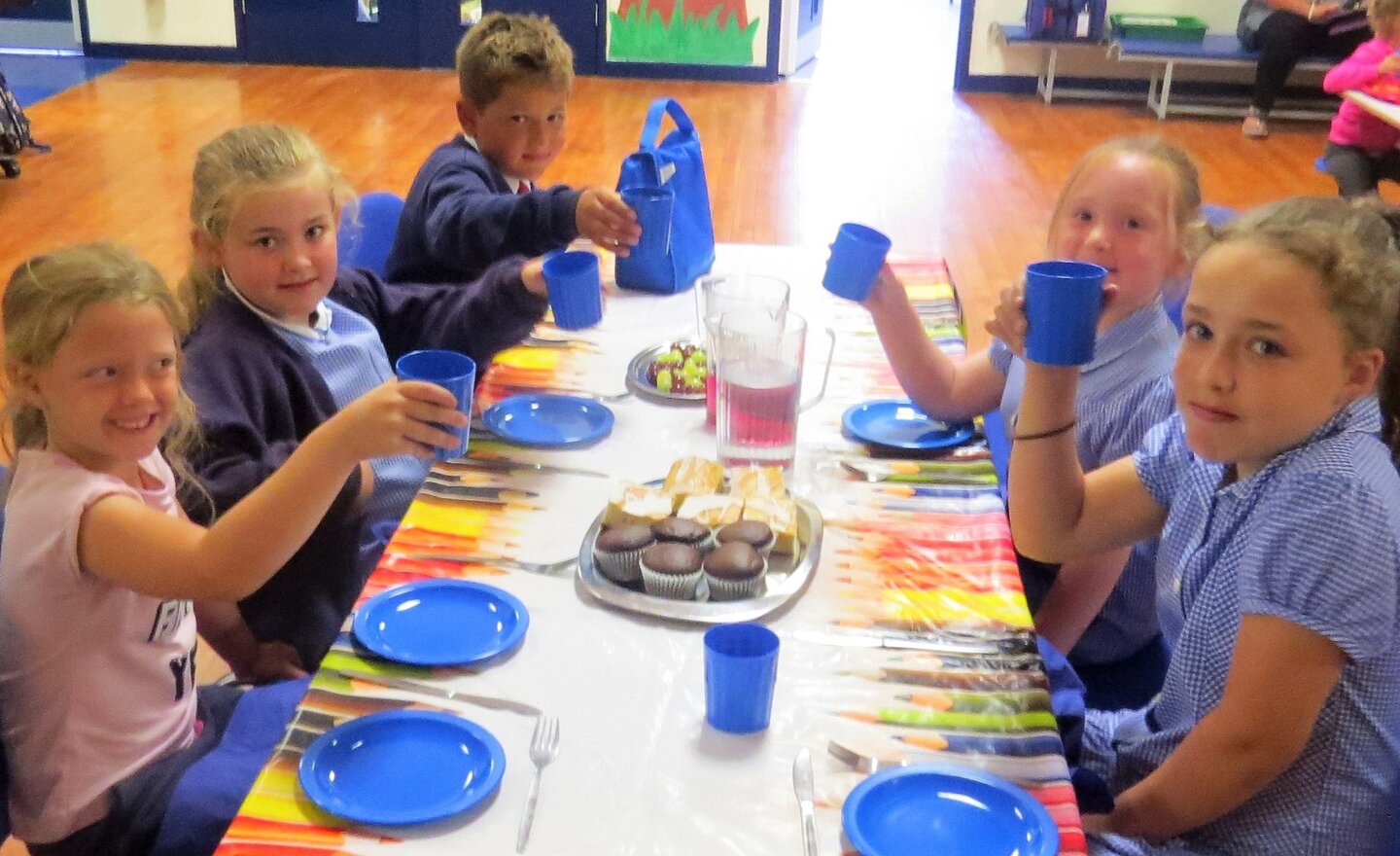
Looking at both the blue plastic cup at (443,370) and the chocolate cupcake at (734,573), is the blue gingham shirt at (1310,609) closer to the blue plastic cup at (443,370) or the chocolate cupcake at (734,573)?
the chocolate cupcake at (734,573)

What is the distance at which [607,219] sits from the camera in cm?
202

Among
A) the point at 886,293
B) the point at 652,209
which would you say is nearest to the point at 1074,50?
the point at 652,209

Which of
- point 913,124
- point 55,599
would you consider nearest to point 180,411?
point 55,599

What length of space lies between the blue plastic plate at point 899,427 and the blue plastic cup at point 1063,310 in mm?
312

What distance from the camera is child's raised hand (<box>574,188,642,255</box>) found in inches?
79.2

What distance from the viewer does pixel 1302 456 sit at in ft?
4.10

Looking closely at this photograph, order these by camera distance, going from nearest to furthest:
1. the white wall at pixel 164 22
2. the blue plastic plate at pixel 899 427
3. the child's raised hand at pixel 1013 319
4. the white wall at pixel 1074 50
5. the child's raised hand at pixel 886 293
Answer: the child's raised hand at pixel 1013 319
the blue plastic plate at pixel 899 427
the child's raised hand at pixel 886 293
the white wall at pixel 1074 50
the white wall at pixel 164 22

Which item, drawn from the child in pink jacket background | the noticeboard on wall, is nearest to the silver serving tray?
the child in pink jacket background

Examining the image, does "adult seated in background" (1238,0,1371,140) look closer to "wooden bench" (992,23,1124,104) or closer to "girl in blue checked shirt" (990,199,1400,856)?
"wooden bench" (992,23,1124,104)

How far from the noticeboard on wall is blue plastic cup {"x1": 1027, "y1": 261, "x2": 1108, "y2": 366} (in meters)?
6.58

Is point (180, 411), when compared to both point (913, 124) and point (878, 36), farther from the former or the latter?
point (878, 36)

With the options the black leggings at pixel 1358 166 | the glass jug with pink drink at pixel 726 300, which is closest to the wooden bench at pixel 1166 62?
the black leggings at pixel 1358 166

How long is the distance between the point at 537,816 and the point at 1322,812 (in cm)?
78

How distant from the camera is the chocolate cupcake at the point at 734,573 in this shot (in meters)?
1.26
